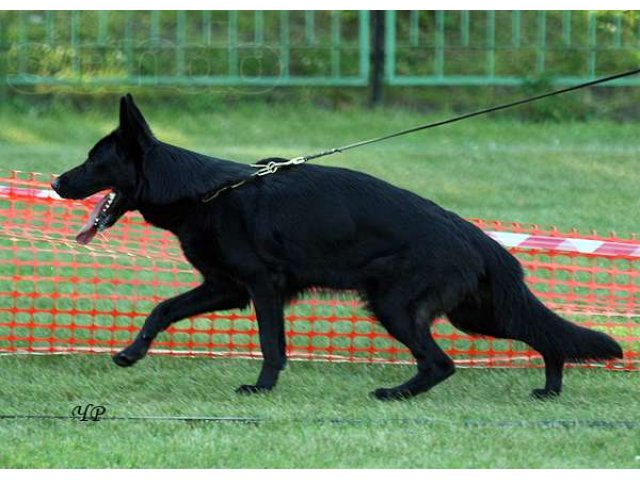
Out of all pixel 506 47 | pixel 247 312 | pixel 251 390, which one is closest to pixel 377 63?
pixel 506 47

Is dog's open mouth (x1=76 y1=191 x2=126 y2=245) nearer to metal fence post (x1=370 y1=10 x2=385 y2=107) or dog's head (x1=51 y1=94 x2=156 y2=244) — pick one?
dog's head (x1=51 y1=94 x2=156 y2=244)

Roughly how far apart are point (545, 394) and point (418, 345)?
0.65 m

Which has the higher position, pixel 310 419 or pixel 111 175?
pixel 111 175

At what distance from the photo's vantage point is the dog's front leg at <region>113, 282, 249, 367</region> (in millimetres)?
6680

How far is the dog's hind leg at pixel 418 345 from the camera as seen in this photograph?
639cm

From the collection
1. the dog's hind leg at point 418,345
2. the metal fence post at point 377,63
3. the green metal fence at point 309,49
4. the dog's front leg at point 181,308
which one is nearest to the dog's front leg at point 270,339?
the dog's front leg at point 181,308

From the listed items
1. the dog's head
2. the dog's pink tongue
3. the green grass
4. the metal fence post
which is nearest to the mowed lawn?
the green grass

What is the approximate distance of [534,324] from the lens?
21.4ft

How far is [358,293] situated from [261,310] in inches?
17.4

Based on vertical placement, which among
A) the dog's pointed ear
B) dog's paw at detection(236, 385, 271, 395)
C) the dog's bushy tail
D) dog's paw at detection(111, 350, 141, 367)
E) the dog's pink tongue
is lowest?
dog's paw at detection(236, 385, 271, 395)

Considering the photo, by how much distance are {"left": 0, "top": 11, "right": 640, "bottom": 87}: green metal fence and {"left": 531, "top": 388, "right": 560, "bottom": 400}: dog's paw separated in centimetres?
1072

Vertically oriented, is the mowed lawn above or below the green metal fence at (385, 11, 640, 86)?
below

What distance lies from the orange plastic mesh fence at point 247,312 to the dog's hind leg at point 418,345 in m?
0.29

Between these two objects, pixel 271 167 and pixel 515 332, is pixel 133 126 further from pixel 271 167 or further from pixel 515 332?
pixel 515 332
